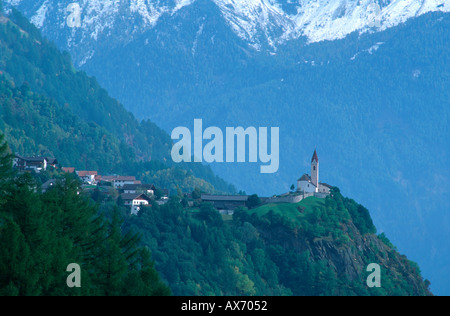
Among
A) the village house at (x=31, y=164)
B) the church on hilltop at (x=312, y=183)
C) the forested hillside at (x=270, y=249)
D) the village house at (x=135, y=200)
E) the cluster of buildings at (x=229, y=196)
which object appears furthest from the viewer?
the village house at (x=31, y=164)

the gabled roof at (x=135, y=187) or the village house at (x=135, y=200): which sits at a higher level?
the gabled roof at (x=135, y=187)

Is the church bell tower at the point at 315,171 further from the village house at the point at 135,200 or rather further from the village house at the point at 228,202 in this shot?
the village house at the point at 135,200

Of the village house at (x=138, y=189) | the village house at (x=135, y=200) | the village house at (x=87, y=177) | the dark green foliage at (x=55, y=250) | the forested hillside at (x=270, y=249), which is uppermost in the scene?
the village house at (x=87, y=177)

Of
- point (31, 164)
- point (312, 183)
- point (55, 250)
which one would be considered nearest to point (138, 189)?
point (31, 164)

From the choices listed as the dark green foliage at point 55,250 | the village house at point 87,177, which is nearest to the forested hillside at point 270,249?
the village house at point 87,177

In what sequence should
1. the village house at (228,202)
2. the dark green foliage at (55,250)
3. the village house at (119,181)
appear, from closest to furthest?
the dark green foliage at (55,250) < the village house at (228,202) < the village house at (119,181)

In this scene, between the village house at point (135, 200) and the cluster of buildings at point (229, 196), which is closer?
the village house at point (135, 200)

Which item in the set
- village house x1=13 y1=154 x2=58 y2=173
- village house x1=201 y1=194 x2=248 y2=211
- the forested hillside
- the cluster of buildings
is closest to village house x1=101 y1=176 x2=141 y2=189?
the cluster of buildings

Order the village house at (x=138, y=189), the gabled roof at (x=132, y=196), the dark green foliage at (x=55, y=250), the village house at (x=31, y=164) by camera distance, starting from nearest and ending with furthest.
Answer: the dark green foliage at (x=55, y=250) → the gabled roof at (x=132, y=196) → the village house at (x=138, y=189) → the village house at (x=31, y=164)

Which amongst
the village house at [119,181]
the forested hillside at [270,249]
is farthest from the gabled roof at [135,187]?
the forested hillside at [270,249]

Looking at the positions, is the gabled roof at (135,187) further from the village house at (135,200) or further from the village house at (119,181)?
the village house at (135,200)
